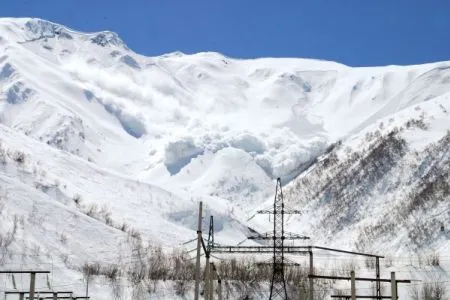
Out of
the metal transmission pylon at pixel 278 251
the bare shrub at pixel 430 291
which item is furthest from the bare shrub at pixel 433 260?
the metal transmission pylon at pixel 278 251

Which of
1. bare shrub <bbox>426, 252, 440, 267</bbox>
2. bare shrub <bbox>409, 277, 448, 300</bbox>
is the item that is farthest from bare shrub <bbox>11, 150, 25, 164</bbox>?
bare shrub <bbox>426, 252, 440, 267</bbox>

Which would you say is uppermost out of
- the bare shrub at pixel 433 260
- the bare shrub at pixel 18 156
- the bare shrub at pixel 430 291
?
the bare shrub at pixel 18 156

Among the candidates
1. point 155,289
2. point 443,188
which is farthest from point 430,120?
point 155,289

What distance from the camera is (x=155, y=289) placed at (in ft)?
208

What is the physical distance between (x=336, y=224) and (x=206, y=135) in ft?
287

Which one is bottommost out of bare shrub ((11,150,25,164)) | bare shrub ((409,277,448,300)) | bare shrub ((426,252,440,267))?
bare shrub ((409,277,448,300))

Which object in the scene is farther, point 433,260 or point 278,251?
point 433,260

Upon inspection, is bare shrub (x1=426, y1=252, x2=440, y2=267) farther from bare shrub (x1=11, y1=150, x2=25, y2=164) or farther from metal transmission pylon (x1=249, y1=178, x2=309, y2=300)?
bare shrub (x1=11, y1=150, x2=25, y2=164)

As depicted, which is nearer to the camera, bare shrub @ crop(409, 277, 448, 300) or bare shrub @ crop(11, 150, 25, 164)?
bare shrub @ crop(409, 277, 448, 300)

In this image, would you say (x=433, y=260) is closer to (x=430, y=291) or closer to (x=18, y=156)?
(x=430, y=291)

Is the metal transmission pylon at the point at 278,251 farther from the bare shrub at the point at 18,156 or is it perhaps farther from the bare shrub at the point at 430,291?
the bare shrub at the point at 18,156

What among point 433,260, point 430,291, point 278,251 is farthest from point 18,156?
point 430,291

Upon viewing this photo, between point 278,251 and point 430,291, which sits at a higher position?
point 278,251

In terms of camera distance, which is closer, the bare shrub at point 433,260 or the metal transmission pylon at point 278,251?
the metal transmission pylon at point 278,251
